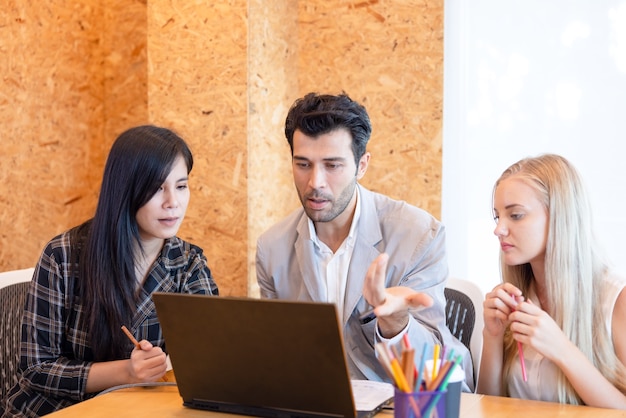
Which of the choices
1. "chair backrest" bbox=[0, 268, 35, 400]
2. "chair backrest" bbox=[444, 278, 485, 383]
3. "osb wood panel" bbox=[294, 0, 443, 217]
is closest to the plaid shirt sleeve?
"chair backrest" bbox=[0, 268, 35, 400]

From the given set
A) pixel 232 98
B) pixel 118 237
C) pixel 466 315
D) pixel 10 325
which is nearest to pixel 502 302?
pixel 466 315

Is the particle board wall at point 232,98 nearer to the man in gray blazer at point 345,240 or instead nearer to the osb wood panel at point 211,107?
the osb wood panel at point 211,107

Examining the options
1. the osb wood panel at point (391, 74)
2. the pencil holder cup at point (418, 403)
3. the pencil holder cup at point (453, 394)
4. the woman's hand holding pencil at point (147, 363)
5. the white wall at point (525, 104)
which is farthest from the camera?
the osb wood panel at point (391, 74)

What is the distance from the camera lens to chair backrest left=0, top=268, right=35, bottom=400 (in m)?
2.29

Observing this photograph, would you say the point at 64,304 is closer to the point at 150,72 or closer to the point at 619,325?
the point at 619,325

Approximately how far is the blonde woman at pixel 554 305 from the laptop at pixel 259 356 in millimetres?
429

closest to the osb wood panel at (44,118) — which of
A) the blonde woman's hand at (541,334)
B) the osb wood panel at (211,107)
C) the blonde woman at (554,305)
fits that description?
the osb wood panel at (211,107)

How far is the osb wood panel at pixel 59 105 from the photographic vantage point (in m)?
3.53

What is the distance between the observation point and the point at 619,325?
1.87 metres

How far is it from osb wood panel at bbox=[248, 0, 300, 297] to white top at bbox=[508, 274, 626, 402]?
177cm

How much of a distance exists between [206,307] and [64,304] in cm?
80

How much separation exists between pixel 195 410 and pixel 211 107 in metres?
2.09

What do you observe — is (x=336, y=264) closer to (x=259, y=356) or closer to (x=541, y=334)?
(x=541, y=334)

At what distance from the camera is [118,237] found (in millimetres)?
2195
